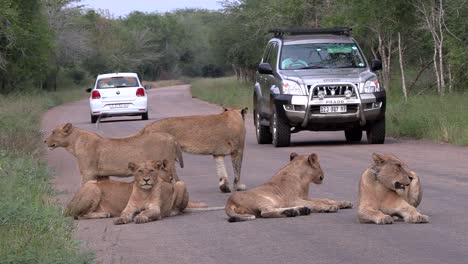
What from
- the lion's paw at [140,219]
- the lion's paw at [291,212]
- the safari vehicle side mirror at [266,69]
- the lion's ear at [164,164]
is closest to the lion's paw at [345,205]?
the lion's paw at [291,212]

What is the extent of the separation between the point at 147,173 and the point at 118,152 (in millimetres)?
Result: 1769

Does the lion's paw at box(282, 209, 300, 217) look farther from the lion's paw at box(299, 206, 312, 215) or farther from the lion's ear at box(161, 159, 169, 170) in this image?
the lion's ear at box(161, 159, 169, 170)

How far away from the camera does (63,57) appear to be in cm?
7256

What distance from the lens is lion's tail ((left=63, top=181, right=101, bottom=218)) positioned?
11281 millimetres

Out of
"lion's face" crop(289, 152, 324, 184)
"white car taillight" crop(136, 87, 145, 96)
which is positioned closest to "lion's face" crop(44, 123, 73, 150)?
"lion's face" crop(289, 152, 324, 184)

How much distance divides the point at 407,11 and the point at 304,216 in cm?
1837

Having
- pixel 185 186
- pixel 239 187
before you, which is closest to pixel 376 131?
pixel 239 187

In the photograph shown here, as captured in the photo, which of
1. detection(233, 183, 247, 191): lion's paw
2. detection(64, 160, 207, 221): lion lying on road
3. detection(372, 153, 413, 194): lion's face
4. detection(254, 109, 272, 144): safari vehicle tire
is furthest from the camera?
detection(254, 109, 272, 144): safari vehicle tire

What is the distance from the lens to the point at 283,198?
10.7m

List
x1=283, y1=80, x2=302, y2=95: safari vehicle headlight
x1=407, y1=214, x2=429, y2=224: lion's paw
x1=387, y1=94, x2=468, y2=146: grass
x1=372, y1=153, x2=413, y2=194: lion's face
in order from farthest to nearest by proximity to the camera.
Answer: x1=387, y1=94, x2=468, y2=146: grass → x1=283, y1=80, x2=302, y2=95: safari vehicle headlight → x1=407, y1=214, x2=429, y2=224: lion's paw → x1=372, y1=153, x2=413, y2=194: lion's face

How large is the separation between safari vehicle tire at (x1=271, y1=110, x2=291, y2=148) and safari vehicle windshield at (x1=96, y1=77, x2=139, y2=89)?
1471 cm

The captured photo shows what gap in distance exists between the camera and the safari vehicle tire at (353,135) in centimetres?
2169

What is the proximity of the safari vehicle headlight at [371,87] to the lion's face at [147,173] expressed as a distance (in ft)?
31.5

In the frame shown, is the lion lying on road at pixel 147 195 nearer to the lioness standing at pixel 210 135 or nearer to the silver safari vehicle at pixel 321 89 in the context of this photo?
the lioness standing at pixel 210 135
